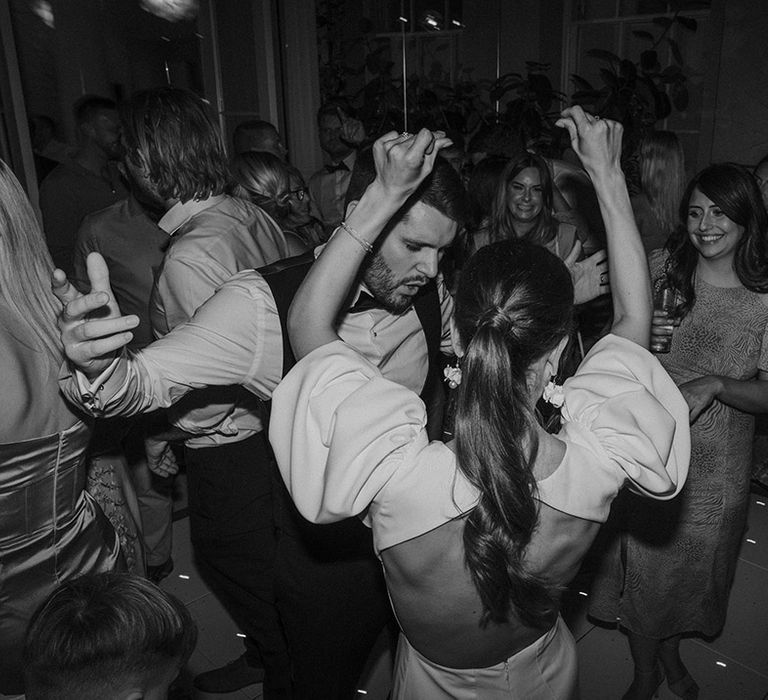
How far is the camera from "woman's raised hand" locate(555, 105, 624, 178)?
121 centimetres

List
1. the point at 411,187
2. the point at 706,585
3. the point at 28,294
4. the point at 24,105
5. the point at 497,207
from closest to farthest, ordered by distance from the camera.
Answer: the point at 411,187
the point at 28,294
the point at 706,585
the point at 497,207
the point at 24,105

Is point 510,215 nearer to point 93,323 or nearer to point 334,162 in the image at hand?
point 334,162

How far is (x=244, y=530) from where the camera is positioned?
187 cm

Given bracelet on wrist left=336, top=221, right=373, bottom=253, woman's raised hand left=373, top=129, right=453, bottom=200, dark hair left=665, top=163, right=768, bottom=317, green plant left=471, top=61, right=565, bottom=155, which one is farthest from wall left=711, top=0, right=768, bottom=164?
bracelet on wrist left=336, top=221, right=373, bottom=253

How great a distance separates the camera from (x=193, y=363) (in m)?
1.38

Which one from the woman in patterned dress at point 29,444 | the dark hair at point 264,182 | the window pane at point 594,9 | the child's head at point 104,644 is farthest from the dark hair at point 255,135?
the window pane at point 594,9

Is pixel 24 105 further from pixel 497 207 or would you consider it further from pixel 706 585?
pixel 706 585

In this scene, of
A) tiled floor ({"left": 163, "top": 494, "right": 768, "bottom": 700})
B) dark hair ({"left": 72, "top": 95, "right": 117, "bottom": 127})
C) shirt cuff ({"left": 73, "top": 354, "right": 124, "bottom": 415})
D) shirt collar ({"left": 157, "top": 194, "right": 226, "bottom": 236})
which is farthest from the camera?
dark hair ({"left": 72, "top": 95, "right": 117, "bottom": 127})

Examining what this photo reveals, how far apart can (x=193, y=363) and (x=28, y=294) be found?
32 cm

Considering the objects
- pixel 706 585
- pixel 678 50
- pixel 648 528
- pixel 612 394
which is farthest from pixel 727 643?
pixel 678 50

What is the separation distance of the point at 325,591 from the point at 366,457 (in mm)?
666

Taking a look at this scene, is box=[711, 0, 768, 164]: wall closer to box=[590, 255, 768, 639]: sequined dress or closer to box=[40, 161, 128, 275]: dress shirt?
box=[590, 255, 768, 639]: sequined dress

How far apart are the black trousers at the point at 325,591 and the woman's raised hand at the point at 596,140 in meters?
0.88

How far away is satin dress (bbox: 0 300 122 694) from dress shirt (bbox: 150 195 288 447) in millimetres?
420
